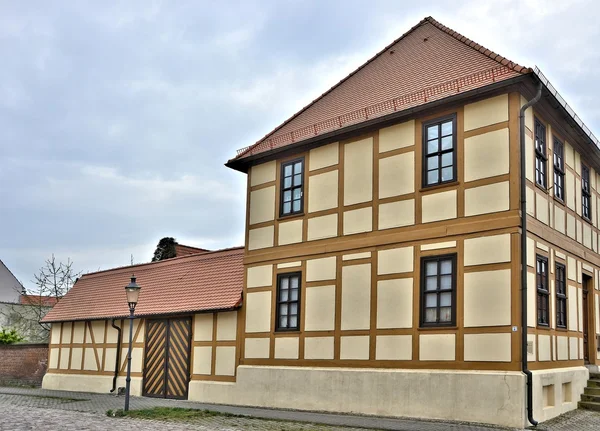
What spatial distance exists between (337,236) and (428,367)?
4019 millimetres

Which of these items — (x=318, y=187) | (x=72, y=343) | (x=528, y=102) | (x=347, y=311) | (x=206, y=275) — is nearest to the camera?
(x=528, y=102)

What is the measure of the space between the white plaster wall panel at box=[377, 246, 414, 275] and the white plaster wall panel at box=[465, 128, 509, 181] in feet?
7.03

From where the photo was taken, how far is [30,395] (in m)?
23.5

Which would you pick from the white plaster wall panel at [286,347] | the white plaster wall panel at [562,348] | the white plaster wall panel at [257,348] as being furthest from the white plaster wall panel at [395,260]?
the white plaster wall panel at [257,348]

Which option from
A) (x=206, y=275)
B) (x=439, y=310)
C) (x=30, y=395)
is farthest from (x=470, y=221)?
(x=30, y=395)

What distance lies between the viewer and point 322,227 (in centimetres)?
1841

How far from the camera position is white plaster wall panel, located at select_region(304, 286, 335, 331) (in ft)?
58.5

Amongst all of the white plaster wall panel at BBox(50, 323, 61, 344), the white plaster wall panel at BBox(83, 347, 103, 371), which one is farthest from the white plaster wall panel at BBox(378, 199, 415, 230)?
the white plaster wall panel at BBox(50, 323, 61, 344)

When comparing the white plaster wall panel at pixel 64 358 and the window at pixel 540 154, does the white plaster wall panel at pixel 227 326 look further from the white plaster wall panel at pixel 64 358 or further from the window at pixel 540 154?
the window at pixel 540 154

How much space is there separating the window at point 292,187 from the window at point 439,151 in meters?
3.93

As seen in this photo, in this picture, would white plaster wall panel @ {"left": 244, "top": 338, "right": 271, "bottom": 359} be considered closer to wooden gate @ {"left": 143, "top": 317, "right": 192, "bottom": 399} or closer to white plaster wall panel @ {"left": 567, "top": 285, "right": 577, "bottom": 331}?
wooden gate @ {"left": 143, "top": 317, "right": 192, "bottom": 399}

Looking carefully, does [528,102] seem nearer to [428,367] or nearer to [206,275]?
[428,367]

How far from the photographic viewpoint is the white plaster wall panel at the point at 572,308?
1692 cm

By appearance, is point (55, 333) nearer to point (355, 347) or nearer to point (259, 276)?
point (259, 276)
